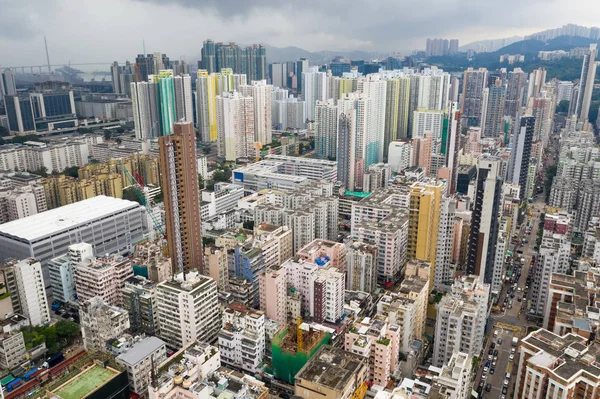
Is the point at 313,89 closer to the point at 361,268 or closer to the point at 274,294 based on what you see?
the point at 361,268

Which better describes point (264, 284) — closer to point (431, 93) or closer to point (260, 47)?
point (431, 93)

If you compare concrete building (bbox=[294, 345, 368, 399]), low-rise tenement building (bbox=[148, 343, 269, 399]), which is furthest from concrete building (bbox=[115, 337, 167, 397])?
concrete building (bbox=[294, 345, 368, 399])

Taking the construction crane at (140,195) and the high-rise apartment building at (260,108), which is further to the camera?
the high-rise apartment building at (260,108)

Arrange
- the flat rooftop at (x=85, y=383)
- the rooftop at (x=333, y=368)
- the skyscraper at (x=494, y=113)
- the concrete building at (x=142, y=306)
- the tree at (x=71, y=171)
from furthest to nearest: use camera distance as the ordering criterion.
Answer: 1. the skyscraper at (x=494, y=113)
2. the tree at (x=71, y=171)
3. the concrete building at (x=142, y=306)
4. the flat rooftop at (x=85, y=383)
5. the rooftop at (x=333, y=368)

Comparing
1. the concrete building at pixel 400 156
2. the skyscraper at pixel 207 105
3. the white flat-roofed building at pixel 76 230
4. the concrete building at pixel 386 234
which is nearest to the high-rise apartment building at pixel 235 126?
the skyscraper at pixel 207 105

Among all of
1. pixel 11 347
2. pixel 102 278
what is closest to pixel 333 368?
pixel 102 278

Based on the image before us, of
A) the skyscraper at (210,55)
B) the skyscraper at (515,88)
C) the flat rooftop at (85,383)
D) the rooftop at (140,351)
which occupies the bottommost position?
the flat rooftop at (85,383)

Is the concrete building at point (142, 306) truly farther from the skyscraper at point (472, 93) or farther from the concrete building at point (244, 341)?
the skyscraper at point (472, 93)
